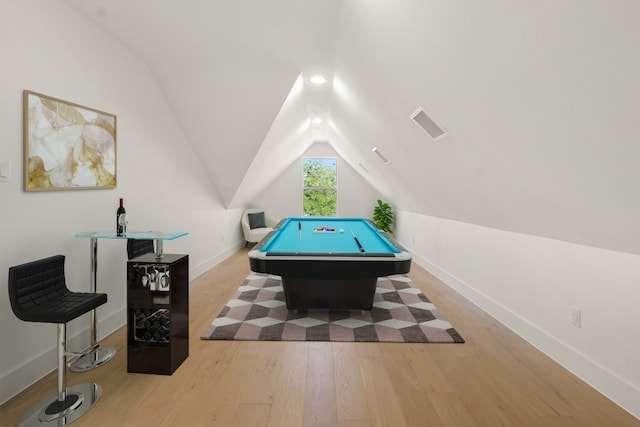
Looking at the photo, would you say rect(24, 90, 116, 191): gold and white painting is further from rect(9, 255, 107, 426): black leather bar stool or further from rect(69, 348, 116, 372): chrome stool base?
rect(69, 348, 116, 372): chrome stool base

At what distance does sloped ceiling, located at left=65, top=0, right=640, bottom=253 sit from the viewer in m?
1.34

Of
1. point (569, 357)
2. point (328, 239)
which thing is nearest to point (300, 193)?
point (328, 239)

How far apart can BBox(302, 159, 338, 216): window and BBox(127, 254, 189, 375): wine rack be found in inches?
248

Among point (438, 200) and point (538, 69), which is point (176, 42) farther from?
point (438, 200)

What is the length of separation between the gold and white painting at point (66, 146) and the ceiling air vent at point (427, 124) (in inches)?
109

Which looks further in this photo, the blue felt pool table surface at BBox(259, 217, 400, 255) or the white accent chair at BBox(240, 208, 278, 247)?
the white accent chair at BBox(240, 208, 278, 247)

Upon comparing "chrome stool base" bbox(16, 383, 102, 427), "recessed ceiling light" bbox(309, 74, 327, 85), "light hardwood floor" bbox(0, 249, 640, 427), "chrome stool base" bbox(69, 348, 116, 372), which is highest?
"recessed ceiling light" bbox(309, 74, 327, 85)

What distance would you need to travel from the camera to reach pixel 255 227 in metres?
7.46

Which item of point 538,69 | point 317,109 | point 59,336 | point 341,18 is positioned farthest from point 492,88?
point 317,109

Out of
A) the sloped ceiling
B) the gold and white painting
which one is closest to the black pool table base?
the sloped ceiling

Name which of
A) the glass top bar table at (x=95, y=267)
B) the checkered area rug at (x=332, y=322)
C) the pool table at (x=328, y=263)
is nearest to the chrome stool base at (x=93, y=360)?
the glass top bar table at (x=95, y=267)

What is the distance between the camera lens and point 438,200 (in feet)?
14.4

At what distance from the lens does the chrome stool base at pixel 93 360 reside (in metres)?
2.41

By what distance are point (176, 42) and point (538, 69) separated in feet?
9.81
